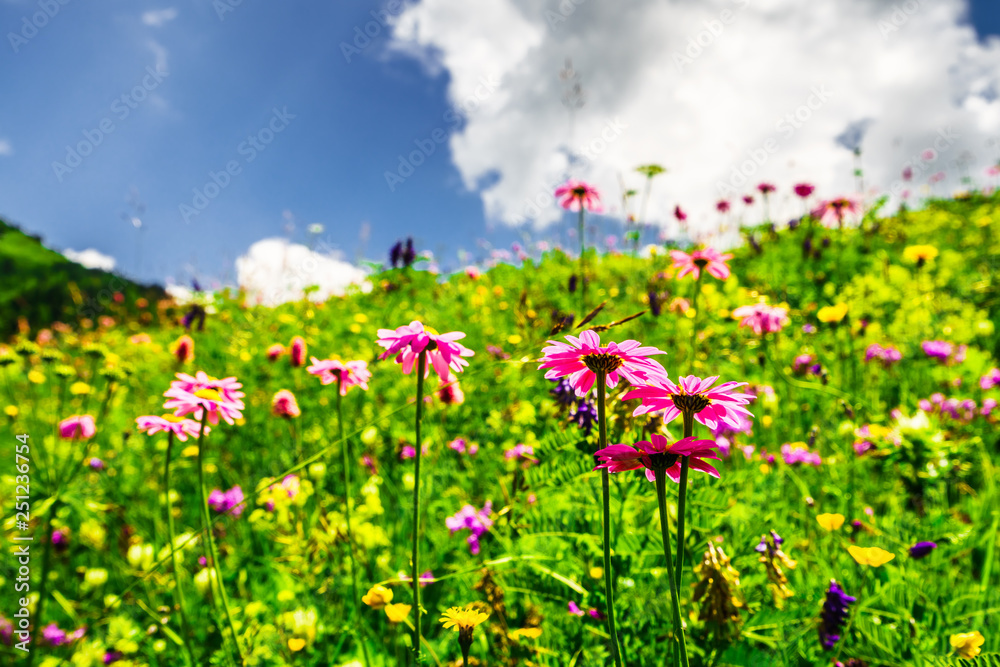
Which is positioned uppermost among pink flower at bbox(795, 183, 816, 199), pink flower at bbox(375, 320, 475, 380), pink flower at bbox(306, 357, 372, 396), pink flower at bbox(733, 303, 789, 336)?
pink flower at bbox(795, 183, 816, 199)

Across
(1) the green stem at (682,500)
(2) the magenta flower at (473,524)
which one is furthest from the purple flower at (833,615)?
(2) the magenta flower at (473,524)

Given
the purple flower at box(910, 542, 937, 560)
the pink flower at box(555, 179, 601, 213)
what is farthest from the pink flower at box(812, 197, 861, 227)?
the purple flower at box(910, 542, 937, 560)

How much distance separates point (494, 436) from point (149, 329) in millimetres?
8151

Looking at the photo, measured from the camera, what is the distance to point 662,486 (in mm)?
581

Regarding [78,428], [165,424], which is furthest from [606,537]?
[78,428]

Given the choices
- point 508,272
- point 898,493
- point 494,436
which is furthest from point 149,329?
point 898,493

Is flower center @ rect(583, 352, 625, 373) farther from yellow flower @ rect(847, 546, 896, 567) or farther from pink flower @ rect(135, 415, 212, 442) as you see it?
pink flower @ rect(135, 415, 212, 442)

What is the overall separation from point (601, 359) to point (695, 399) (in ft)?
0.45

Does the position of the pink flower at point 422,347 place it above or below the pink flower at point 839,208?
below

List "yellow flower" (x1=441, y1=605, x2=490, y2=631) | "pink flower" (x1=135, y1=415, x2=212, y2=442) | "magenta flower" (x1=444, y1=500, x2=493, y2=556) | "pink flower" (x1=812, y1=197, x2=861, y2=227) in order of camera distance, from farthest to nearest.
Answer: "pink flower" (x1=812, y1=197, x2=861, y2=227) → "magenta flower" (x1=444, y1=500, x2=493, y2=556) → "pink flower" (x1=135, y1=415, x2=212, y2=442) → "yellow flower" (x1=441, y1=605, x2=490, y2=631)

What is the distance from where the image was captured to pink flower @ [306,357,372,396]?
1262 millimetres

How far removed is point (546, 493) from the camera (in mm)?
1331

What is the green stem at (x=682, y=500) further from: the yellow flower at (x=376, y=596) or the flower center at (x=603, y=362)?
the yellow flower at (x=376, y=596)

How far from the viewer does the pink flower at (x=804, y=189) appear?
15.6ft
